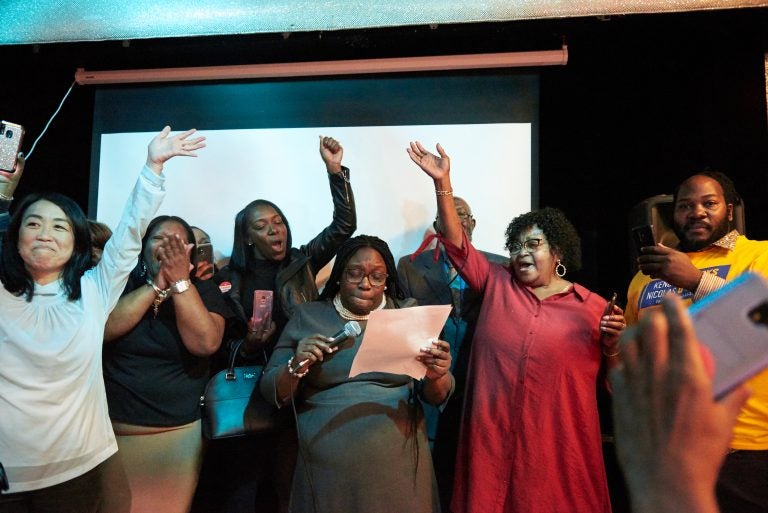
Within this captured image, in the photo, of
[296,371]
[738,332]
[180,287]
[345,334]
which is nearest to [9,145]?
[180,287]

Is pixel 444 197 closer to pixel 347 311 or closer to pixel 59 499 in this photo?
pixel 347 311

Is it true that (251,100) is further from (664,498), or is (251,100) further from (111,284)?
(664,498)

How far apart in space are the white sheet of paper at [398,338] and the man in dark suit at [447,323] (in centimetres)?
40

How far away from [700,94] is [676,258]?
145 centimetres

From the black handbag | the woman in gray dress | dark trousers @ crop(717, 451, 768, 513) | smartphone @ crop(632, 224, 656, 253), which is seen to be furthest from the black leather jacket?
dark trousers @ crop(717, 451, 768, 513)

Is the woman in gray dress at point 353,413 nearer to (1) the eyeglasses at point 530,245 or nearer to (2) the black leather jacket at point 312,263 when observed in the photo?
(2) the black leather jacket at point 312,263

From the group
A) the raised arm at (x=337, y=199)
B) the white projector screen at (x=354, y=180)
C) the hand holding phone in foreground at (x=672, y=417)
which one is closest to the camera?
the hand holding phone in foreground at (x=672, y=417)

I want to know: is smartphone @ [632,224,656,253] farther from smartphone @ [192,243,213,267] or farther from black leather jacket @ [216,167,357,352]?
smartphone @ [192,243,213,267]

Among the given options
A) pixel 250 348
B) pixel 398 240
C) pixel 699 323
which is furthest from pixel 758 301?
pixel 398 240

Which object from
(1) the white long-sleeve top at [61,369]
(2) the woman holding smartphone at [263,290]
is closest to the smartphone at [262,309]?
(2) the woman holding smartphone at [263,290]

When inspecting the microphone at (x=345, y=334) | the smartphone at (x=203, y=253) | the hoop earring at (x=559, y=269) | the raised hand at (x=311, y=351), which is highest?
the smartphone at (x=203, y=253)

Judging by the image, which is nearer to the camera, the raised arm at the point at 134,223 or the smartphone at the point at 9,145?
the raised arm at the point at 134,223

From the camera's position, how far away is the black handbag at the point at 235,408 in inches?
96.3

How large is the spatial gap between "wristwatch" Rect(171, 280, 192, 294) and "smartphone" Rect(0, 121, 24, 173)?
982 millimetres
